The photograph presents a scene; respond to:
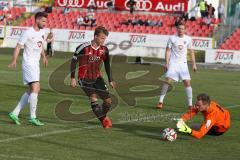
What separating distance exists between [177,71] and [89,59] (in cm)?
493

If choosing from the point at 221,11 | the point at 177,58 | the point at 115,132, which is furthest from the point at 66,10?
the point at 115,132

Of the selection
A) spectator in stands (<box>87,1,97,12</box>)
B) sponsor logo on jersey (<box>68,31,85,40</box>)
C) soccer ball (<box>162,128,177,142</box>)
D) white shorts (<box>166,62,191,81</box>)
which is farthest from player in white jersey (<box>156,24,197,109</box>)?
spectator in stands (<box>87,1,97,12</box>)

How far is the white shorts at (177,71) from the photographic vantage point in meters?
18.6

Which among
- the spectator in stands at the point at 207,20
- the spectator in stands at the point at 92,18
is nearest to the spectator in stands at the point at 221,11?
the spectator in stands at the point at 207,20

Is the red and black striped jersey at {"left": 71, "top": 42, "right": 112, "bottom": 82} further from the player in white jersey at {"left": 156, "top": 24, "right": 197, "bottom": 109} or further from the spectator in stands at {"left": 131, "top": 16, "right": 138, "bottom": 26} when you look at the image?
the spectator in stands at {"left": 131, "top": 16, "right": 138, "bottom": 26}

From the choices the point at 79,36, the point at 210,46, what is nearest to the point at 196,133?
the point at 210,46

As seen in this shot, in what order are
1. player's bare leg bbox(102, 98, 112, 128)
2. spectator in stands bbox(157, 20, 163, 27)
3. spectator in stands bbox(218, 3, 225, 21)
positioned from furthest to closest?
1. spectator in stands bbox(218, 3, 225, 21)
2. spectator in stands bbox(157, 20, 163, 27)
3. player's bare leg bbox(102, 98, 112, 128)

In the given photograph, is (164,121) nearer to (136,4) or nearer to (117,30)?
(117,30)

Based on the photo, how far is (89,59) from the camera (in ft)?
46.6

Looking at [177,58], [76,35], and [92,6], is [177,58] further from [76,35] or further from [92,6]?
[92,6]

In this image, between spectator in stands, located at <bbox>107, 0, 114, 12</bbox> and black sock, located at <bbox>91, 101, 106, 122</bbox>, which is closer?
black sock, located at <bbox>91, 101, 106, 122</bbox>

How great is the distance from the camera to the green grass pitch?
11.5m

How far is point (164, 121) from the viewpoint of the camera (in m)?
15.8

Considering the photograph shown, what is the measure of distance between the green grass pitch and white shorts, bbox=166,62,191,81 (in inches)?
33.6
